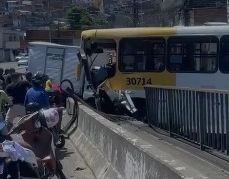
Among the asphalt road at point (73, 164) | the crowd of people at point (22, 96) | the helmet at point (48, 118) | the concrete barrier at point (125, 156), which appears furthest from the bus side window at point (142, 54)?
the helmet at point (48, 118)

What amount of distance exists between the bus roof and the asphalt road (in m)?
5.94

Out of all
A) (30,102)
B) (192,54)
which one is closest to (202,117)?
(30,102)

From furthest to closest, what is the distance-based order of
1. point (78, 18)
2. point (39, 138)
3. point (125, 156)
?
point (78, 18) → point (39, 138) → point (125, 156)

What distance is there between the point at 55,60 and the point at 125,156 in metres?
24.0

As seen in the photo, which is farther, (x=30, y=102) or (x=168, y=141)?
(x=30, y=102)

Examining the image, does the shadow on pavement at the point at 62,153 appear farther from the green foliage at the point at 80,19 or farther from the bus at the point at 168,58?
the green foliage at the point at 80,19

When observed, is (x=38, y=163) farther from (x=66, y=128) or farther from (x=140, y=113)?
(x=140, y=113)

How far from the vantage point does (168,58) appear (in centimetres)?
1969

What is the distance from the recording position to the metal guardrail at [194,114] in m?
8.70

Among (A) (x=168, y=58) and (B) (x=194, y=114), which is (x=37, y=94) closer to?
(B) (x=194, y=114)

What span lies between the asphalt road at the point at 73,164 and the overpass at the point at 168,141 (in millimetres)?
161

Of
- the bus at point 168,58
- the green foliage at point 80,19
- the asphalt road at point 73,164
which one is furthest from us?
the green foliage at point 80,19

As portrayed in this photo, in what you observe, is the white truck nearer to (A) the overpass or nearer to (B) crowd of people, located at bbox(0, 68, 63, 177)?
(B) crowd of people, located at bbox(0, 68, 63, 177)

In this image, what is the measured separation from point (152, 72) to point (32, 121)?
Result: 1153cm
